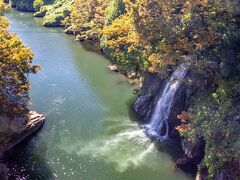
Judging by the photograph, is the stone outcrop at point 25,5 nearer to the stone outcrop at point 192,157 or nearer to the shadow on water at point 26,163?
the shadow on water at point 26,163

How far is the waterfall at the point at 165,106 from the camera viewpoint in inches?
1598

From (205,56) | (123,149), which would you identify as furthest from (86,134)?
(205,56)

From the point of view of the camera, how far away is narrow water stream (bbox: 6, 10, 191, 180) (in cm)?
3556

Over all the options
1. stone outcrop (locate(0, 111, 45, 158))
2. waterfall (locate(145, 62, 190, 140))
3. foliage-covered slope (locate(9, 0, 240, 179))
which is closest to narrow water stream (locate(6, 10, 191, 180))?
stone outcrop (locate(0, 111, 45, 158))

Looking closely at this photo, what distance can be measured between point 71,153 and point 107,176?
578cm

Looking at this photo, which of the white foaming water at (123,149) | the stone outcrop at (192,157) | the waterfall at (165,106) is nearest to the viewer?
the stone outcrop at (192,157)

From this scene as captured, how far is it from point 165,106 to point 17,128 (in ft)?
59.6

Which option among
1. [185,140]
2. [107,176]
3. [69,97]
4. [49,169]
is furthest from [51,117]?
[185,140]

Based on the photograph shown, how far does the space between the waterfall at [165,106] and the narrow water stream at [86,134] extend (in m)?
1.84

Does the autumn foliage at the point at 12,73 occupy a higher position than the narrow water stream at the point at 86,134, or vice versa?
the autumn foliage at the point at 12,73

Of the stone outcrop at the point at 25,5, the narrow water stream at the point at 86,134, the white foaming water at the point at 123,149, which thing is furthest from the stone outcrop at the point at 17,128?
the stone outcrop at the point at 25,5

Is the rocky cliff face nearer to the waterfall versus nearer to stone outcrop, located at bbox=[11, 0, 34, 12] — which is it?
the waterfall

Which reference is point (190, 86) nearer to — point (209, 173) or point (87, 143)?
point (209, 173)

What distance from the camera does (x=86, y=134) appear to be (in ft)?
140
